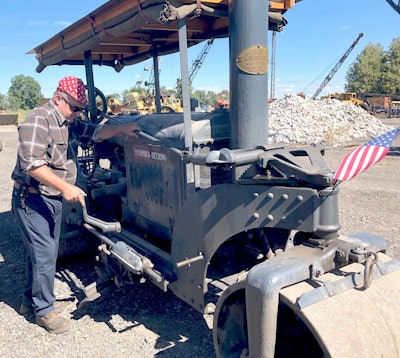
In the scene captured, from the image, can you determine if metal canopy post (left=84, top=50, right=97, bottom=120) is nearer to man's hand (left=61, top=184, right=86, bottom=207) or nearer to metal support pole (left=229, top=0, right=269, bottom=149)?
man's hand (left=61, top=184, right=86, bottom=207)

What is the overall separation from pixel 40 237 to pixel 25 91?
8418cm

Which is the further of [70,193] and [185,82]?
[70,193]

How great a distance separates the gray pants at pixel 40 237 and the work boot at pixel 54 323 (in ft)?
0.13

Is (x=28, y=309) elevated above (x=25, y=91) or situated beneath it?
situated beneath

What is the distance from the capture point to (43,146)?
10.6ft

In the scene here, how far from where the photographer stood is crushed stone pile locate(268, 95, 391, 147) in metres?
18.8

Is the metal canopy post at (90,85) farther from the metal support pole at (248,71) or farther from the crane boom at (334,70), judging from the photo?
the crane boom at (334,70)

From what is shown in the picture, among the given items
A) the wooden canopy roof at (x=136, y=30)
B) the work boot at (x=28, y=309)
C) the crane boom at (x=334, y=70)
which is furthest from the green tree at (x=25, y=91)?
the work boot at (x=28, y=309)

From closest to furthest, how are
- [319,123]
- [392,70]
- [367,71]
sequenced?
[319,123], [392,70], [367,71]

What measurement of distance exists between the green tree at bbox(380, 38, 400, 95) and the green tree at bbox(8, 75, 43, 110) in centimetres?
5888

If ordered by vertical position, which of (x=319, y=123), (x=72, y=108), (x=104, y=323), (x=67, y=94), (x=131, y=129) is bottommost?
(x=104, y=323)

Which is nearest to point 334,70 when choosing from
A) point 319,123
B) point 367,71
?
point 367,71

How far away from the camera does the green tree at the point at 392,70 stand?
5347 cm

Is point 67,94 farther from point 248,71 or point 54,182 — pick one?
point 248,71
